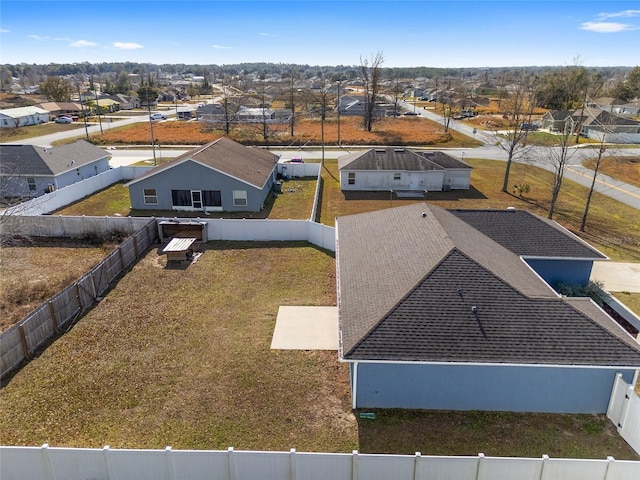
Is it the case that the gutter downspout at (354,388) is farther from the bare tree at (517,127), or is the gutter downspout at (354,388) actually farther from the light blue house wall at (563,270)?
the bare tree at (517,127)

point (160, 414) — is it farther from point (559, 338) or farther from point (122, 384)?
point (559, 338)

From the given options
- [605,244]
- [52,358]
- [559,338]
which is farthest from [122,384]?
[605,244]

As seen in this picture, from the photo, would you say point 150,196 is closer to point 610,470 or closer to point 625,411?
point 625,411

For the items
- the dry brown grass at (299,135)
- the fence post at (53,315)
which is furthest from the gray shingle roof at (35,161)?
the dry brown grass at (299,135)

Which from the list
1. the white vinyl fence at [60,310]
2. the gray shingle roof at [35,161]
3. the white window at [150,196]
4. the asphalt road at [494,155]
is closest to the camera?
the white vinyl fence at [60,310]

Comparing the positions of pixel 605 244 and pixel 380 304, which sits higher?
pixel 380 304
